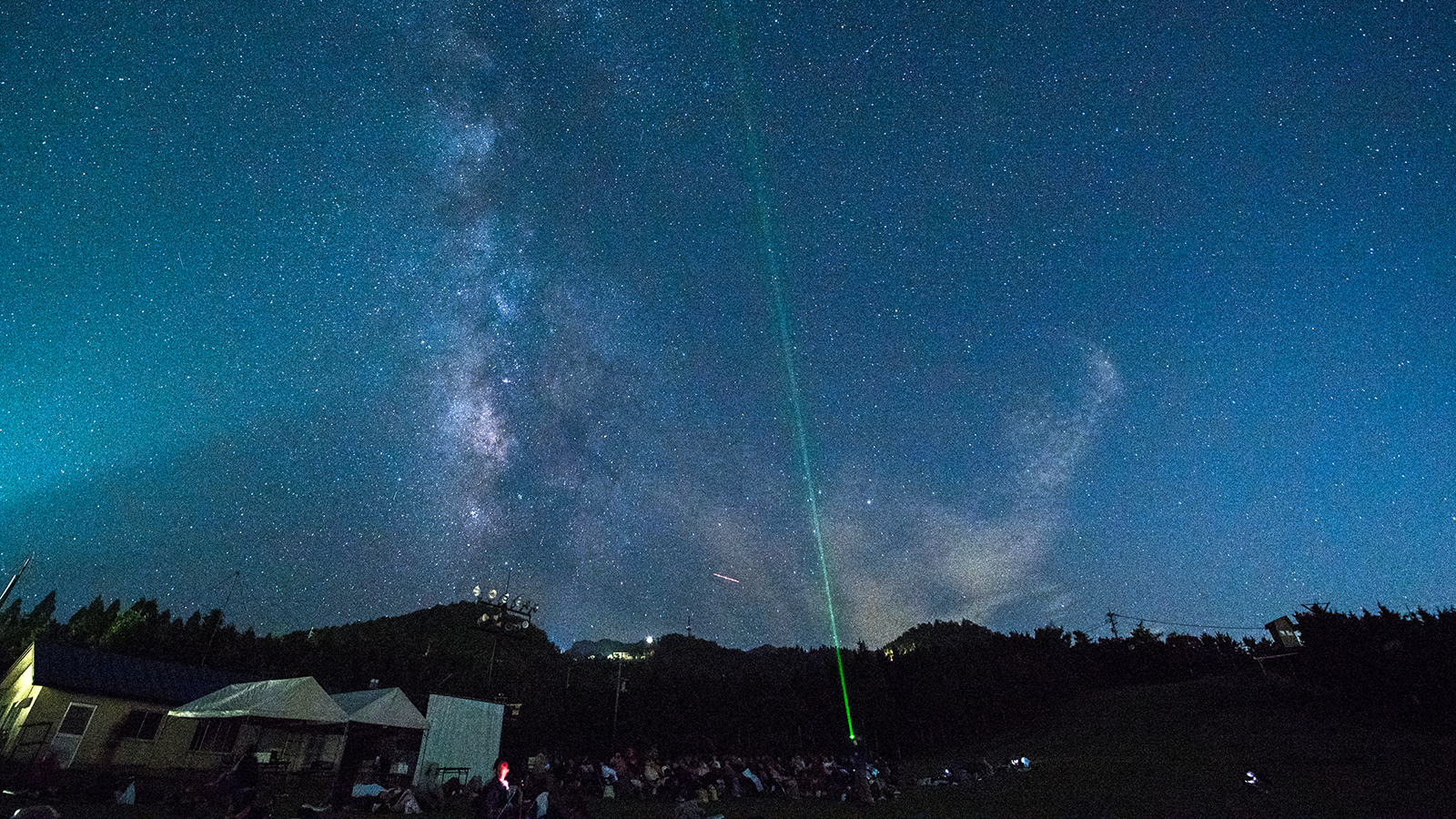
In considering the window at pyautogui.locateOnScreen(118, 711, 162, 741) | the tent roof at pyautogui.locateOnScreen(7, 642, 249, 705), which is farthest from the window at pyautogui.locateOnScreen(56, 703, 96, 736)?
the window at pyautogui.locateOnScreen(118, 711, 162, 741)

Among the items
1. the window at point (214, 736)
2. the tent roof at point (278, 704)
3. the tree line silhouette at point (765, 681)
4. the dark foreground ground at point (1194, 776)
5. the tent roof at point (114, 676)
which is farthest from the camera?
the tree line silhouette at point (765, 681)

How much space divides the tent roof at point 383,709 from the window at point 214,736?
11953mm

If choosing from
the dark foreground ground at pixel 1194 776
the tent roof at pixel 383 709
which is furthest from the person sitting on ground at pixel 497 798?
the tent roof at pixel 383 709

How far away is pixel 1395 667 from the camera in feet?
88.7

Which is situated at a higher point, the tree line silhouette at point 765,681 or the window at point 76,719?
the tree line silhouette at point 765,681

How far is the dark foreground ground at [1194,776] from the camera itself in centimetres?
1602

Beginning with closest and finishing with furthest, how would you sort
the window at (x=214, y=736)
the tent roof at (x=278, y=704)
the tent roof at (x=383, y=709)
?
the tent roof at (x=278, y=704) → the tent roof at (x=383, y=709) → the window at (x=214, y=736)

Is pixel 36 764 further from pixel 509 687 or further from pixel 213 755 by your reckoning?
pixel 509 687

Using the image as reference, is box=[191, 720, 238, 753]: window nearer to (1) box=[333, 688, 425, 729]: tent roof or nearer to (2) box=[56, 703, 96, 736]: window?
(2) box=[56, 703, 96, 736]: window

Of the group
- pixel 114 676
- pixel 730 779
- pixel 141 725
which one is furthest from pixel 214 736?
pixel 730 779

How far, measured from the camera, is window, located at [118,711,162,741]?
24578 millimetres

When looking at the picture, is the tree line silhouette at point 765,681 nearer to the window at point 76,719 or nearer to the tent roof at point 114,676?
the tent roof at point 114,676

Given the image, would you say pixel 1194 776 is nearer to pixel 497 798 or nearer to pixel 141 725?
pixel 497 798

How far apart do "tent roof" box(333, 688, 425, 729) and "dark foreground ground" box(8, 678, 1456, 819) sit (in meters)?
2.39
